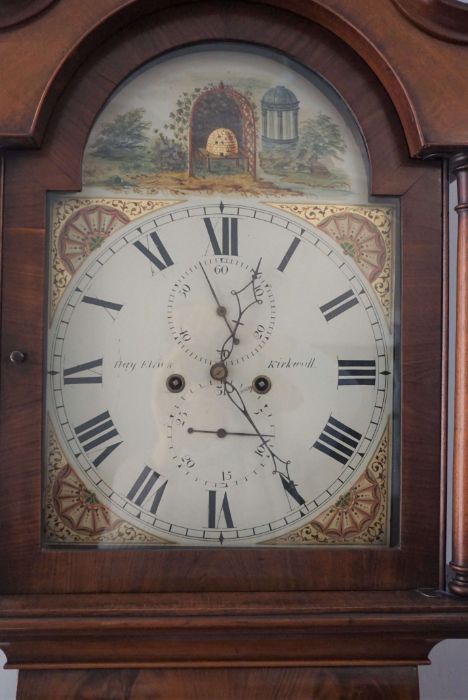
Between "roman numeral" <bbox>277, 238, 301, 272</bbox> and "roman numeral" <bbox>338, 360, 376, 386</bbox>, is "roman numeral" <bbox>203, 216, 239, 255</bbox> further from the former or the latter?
"roman numeral" <bbox>338, 360, 376, 386</bbox>

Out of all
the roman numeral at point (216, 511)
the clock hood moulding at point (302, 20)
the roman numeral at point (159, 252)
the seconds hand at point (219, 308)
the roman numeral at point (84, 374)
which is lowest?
the roman numeral at point (216, 511)

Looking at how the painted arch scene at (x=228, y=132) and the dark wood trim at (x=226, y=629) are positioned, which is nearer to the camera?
the dark wood trim at (x=226, y=629)

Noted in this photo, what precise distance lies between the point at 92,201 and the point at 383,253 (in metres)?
0.37

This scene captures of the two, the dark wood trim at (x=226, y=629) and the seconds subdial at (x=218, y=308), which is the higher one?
the seconds subdial at (x=218, y=308)

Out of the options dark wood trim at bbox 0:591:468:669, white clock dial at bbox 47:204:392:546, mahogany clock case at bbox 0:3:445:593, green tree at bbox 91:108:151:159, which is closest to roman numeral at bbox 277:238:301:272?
white clock dial at bbox 47:204:392:546

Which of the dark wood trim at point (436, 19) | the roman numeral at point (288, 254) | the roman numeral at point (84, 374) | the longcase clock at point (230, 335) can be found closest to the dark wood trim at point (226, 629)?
the longcase clock at point (230, 335)

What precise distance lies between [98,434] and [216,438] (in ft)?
0.48

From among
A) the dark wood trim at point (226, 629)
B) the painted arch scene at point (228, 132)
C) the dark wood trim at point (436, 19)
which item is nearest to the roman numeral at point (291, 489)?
the dark wood trim at point (226, 629)

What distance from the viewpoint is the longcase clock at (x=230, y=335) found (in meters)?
1.05

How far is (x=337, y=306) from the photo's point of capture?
1113 mm

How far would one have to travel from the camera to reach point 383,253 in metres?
1.12

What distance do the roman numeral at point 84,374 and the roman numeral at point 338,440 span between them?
0.29 metres

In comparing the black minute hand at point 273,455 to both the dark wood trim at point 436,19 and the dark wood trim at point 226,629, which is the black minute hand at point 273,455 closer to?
the dark wood trim at point 226,629

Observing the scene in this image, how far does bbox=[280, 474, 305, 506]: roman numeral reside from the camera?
3.59 feet
